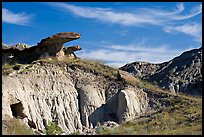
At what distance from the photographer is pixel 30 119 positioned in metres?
27.8

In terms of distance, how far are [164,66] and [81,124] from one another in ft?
62.0

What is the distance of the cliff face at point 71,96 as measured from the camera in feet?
95.1

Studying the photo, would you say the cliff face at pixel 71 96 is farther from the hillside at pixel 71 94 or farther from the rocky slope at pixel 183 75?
the rocky slope at pixel 183 75

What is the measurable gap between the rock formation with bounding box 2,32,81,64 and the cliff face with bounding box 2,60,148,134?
175 cm

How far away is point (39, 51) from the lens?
115ft

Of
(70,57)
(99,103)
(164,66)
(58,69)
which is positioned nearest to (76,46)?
(70,57)

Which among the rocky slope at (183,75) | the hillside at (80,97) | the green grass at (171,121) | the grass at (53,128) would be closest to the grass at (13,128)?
the green grass at (171,121)

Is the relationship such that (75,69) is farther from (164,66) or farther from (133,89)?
(164,66)

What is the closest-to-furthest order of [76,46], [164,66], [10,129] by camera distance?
[10,129]
[76,46]
[164,66]

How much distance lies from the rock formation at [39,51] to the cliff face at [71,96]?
5.74 ft

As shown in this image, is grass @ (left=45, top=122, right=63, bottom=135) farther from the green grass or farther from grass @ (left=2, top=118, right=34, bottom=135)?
the green grass

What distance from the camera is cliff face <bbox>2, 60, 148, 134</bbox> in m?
29.0

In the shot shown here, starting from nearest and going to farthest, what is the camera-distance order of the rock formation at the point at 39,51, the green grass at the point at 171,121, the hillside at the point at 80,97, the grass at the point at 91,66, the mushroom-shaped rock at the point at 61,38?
the green grass at the point at 171,121, the hillside at the point at 80,97, the mushroom-shaped rock at the point at 61,38, the rock formation at the point at 39,51, the grass at the point at 91,66

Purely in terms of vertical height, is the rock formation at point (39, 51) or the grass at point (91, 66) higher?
the rock formation at point (39, 51)
